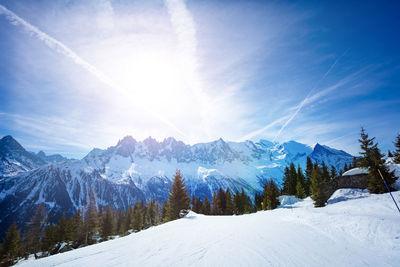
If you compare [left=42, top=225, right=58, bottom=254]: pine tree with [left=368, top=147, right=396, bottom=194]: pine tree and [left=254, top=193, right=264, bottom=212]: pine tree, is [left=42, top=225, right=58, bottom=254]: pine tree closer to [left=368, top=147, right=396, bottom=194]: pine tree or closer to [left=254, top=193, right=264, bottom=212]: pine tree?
[left=254, top=193, right=264, bottom=212]: pine tree

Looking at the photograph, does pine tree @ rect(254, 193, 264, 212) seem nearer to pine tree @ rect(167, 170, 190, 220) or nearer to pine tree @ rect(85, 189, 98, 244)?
pine tree @ rect(167, 170, 190, 220)

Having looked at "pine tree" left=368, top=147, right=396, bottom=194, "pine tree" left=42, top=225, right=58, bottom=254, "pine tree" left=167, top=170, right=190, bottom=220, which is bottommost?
"pine tree" left=42, top=225, right=58, bottom=254

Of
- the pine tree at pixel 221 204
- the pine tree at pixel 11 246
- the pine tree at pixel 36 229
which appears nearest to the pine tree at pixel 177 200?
the pine tree at pixel 221 204

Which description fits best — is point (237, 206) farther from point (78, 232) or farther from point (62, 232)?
point (62, 232)

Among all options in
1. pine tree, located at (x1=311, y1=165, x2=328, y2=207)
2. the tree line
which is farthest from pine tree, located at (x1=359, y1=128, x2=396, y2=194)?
pine tree, located at (x1=311, y1=165, x2=328, y2=207)

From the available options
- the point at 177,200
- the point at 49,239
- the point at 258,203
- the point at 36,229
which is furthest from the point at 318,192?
the point at 36,229

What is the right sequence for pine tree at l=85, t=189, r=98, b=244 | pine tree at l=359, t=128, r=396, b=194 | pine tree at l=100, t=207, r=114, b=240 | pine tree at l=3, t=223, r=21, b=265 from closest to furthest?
pine tree at l=359, t=128, r=396, b=194 → pine tree at l=3, t=223, r=21, b=265 → pine tree at l=85, t=189, r=98, b=244 → pine tree at l=100, t=207, r=114, b=240

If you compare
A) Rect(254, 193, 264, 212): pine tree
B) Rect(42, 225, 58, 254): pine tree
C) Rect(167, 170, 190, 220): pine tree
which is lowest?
Rect(42, 225, 58, 254): pine tree

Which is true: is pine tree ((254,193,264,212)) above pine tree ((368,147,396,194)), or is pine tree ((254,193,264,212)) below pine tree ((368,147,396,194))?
below

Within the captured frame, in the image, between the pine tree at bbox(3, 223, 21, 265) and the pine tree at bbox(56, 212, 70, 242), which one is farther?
the pine tree at bbox(56, 212, 70, 242)

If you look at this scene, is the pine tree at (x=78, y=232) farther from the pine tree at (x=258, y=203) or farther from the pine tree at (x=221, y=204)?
the pine tree at (x=258, y=203)

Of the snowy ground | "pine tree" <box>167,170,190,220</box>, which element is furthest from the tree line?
the snowy ground

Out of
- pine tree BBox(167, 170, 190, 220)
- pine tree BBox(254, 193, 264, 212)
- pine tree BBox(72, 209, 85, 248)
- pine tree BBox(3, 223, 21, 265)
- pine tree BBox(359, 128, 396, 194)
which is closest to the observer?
pine tree BBox(359, 128, 396, 194)

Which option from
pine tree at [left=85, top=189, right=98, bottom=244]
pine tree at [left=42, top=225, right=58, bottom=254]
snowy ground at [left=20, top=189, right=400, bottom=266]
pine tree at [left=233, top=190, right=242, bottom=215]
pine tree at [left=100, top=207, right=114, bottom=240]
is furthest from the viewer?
pine tree at [left=233, top=190, right=242, bottom=215]
